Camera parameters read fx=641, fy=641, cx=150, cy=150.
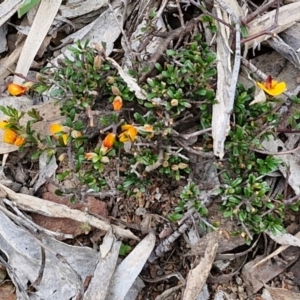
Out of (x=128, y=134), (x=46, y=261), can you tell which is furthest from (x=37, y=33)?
(x=46, y=261)

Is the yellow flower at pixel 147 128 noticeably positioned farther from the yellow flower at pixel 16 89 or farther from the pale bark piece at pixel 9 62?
the pale bark piece at pixel 9 62

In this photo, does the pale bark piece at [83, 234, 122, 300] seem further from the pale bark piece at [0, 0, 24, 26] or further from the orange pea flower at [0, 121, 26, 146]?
the pale bark piece at [0, 0, 24, 26]

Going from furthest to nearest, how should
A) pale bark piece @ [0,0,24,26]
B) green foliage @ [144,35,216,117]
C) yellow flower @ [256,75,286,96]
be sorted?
pale bark piece @ [0,0,24,26] < green foliage @ [144,35,216,117] < yellow flower @ [256,75,286,96]

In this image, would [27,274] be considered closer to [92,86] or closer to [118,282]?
[118,282]

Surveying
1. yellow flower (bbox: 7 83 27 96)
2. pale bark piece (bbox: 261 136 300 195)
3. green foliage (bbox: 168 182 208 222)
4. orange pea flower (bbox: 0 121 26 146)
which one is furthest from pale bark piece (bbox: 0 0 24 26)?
pale bark piece (bbox: 261 136 300 195)

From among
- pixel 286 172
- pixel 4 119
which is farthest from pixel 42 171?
pixel 286 172

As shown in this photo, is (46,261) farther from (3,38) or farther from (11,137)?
(3,38)

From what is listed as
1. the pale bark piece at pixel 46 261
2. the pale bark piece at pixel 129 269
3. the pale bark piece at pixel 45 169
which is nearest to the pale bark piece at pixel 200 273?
the pale bark piece at pixel 129 269
